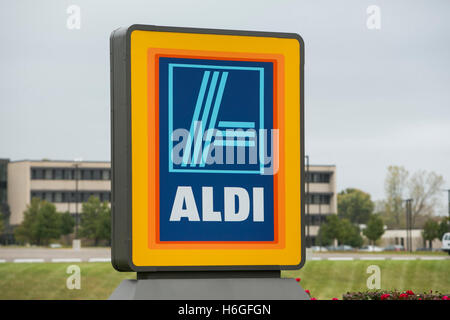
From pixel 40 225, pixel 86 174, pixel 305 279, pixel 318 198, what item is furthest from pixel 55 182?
pixel 305 279

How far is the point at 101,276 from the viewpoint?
34188 mm

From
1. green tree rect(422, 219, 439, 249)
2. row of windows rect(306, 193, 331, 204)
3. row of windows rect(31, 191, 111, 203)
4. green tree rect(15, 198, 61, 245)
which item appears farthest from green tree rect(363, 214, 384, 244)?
green tree rect(15, 198, 61, 245)

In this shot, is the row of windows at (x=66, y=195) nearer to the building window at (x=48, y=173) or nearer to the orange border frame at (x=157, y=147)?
the building window at (x=48, y=173)

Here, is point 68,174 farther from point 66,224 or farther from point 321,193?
point 321,193

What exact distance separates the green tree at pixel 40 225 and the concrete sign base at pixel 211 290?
248 ft

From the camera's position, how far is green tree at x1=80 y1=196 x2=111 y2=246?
7688cm

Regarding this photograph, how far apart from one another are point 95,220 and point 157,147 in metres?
75.3

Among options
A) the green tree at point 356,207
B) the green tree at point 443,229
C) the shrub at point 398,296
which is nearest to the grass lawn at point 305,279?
the shrub at point 398,296

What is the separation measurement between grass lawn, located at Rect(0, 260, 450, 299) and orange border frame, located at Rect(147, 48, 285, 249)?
25.0 m

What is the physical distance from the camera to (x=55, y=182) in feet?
321
